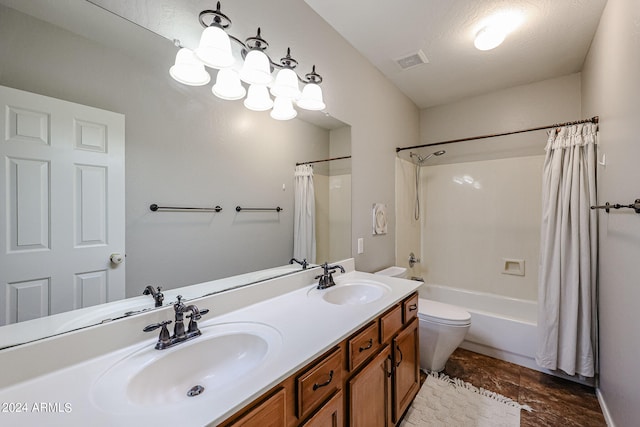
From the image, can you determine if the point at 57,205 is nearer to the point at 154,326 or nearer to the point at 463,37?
the point at 154,326

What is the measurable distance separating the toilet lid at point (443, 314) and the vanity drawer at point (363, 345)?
911mm

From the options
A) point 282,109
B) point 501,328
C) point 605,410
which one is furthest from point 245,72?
point 605,410

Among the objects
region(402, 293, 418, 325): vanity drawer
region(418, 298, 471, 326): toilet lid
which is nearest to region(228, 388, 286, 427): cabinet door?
region(402, 293, 418, 325): vanity drawer

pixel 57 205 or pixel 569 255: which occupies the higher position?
pixel 57 205

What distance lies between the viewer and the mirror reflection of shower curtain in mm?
1545

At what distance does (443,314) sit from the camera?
1.93 m

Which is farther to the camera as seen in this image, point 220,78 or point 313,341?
point 220,78

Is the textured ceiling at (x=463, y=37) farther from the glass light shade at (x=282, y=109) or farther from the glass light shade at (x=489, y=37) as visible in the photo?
the glass light shade at (x=282, y=109)

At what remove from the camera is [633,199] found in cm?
118

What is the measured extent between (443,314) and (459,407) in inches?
22.0

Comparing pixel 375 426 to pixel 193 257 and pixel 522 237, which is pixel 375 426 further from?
pixel 522 237

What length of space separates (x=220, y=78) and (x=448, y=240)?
9.16 ft

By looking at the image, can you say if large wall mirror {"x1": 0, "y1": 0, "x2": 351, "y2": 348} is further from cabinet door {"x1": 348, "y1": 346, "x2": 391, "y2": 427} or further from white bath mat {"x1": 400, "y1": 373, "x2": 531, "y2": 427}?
white bath mat {"x1": 400, "y1": 373, "x2": 531, "y2": 427}

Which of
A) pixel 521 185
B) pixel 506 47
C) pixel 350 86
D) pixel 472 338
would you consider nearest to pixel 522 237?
pixel 521 185
